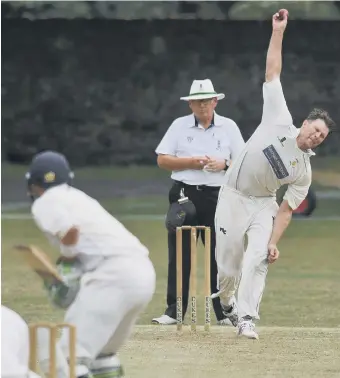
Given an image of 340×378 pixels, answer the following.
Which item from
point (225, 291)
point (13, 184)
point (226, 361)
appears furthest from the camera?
point (13, 184)

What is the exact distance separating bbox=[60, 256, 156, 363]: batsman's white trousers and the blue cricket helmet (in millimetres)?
372

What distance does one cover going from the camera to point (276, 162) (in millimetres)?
6777

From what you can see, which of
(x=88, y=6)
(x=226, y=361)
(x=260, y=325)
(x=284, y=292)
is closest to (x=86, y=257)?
(x=226, y=361)

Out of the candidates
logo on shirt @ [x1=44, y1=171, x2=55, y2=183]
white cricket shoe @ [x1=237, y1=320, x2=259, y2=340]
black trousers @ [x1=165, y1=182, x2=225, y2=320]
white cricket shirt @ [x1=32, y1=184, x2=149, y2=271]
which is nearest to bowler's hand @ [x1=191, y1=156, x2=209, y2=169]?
black trousers @ [x1=165, y1=182, x2=225, y2=320]

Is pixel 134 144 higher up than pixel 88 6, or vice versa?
pixel 88 6

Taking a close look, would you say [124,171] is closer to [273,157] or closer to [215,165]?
[215,165]

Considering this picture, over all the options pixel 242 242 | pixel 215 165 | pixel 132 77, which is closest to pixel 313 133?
pixel 242 242

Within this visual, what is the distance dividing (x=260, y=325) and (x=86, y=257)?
2884 mm

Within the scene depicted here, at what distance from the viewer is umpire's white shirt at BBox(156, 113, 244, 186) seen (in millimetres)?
7543

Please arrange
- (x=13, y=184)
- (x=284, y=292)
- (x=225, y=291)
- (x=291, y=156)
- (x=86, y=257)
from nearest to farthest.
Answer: (x=86, y=257) → (x=291, y=156) → (x=225, y=291) → (x=284, y=292) → (x=13, y=184)

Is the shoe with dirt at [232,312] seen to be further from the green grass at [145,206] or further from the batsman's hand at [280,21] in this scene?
the green grass at [145,206]

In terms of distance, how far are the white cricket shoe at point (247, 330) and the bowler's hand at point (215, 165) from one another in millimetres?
1030

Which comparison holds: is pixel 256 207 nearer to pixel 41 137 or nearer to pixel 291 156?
pixel 291 156

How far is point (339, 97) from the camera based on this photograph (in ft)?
64.7
